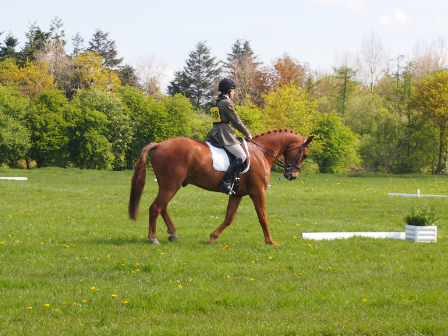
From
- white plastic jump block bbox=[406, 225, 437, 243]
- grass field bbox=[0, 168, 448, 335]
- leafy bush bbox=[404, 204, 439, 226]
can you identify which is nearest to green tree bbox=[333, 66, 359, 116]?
grass field bbox=[0, 168, 448, 335]

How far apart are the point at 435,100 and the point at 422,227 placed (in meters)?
43.1

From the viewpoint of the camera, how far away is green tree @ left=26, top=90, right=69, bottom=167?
49312mm

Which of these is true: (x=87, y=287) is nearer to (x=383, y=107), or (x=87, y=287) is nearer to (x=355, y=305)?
(x=355, y=305)

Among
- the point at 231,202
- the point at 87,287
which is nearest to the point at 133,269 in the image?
the point at 87,287

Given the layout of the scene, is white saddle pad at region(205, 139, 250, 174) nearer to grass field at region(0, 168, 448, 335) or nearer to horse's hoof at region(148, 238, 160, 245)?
grass field at region(0, 168, 448, 335)

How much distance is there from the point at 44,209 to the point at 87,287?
32.7 ft

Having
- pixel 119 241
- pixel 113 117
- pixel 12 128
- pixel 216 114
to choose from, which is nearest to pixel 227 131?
pixel 216 114

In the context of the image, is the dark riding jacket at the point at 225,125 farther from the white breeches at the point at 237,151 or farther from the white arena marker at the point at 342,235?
the white arena marker at the point at 342,235

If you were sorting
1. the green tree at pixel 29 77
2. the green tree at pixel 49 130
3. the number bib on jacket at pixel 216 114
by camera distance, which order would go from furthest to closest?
the green tree at pixel 29 77, the green tree at pixel 49 130, the number bib on jacket at pixel 216 114

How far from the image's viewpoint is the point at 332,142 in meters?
53.1

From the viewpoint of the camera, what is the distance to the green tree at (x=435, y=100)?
1956 inches

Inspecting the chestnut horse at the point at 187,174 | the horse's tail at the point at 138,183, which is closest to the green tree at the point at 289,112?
the chestnut horse at the point at 187,174

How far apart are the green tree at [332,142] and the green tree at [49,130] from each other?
88.0 ft

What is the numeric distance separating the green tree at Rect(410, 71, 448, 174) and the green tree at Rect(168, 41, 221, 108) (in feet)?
128
